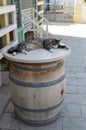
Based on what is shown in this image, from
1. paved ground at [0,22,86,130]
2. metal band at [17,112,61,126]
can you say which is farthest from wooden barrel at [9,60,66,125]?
paved ground at [0,22,86,130]

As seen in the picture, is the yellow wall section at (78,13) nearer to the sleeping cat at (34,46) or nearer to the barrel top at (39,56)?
the sleeping cat at (34,46)

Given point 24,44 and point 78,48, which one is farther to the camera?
point 78,48

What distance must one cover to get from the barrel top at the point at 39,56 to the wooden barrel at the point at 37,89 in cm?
7

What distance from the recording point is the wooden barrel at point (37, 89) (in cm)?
214

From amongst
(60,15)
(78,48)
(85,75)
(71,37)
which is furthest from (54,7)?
(85,75)

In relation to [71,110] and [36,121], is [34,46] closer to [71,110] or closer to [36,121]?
[36,121]

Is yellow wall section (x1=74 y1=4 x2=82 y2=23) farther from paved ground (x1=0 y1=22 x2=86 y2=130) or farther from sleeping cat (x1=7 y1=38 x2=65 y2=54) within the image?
sleeping cat (x1=7 y1=38 x2=65 y2=54)

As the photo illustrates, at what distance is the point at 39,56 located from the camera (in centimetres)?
213

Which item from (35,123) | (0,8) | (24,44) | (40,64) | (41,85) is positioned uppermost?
(0,8)

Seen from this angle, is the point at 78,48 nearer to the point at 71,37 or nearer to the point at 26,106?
the point at 71,37

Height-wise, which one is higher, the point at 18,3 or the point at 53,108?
the point at 18,3

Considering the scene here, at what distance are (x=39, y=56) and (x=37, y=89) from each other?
0.35m

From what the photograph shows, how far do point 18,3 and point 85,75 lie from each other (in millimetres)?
2345

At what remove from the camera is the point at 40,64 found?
2094 mm
